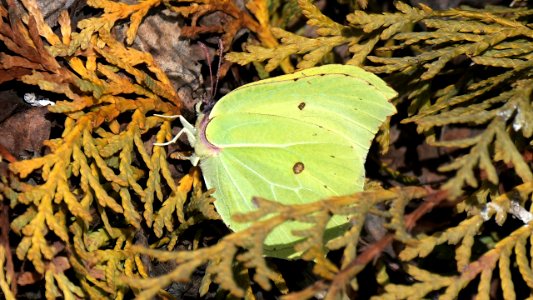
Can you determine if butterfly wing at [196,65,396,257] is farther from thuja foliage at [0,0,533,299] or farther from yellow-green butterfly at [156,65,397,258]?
thuja foliage at [0,0,533,299]

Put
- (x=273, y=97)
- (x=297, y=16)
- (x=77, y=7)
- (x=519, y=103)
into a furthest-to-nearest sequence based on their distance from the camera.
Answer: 1. (x=297, y=16)
2. (x=77, y=7)
3. (x=273, y=97)
4. (x=519, y=103)

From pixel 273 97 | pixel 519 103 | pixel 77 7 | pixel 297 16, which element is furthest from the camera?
pixel 297 16

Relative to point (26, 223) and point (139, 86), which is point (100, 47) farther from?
point (26, 223)

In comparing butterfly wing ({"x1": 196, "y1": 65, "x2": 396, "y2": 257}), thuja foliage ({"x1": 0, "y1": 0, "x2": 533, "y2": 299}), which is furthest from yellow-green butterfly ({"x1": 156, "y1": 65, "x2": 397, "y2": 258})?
thuja foliage ({"x1": 0, "y1": 0, "x2": 533, "y2": 299})

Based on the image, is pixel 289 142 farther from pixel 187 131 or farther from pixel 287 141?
pixel 187 131

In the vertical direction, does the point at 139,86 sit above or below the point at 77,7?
below

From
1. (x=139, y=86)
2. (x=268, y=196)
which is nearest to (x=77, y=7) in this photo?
(x=139, y=86)

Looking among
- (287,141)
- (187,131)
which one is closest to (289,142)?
(287,141)
